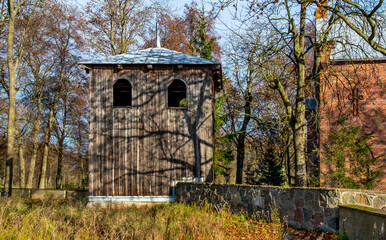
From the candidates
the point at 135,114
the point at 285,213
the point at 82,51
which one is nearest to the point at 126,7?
the point at 82,51

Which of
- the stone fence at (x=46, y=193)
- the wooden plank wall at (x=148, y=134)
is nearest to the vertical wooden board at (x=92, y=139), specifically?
the wooden plank wall at (x=148, y=134)

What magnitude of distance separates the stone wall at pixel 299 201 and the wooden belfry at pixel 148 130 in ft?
10.9

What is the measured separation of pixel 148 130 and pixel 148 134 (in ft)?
0.48

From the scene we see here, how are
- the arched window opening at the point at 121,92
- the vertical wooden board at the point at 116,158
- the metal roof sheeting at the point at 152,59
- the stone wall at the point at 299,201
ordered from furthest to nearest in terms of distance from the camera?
the arched window opening at the point at 121,92 < the metal roof sheeting at the point at 152,59 < the vertical wooden board at the point at 116,158 < the stone wall at the point at 299,201

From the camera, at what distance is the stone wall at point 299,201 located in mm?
7973

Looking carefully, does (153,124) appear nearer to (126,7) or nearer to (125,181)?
(125,181)

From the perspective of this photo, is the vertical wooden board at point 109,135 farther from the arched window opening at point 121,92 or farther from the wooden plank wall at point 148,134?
the arched window opening at point 121,92

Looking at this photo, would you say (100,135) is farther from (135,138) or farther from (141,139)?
(141,139)

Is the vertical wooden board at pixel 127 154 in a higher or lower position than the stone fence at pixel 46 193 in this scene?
higher

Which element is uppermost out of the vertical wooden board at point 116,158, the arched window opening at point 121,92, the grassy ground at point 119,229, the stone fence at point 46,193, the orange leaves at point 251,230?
the arched window opening at point 121,92

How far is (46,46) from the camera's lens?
26.1 metres

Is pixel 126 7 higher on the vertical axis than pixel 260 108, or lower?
higher

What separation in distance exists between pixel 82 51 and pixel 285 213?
22.3 metres

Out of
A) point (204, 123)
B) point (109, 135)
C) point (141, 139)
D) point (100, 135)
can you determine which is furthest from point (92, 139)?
point (204, 123)
